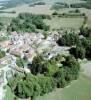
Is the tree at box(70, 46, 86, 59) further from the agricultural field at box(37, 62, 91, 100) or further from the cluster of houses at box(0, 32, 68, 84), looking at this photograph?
the agricultural field at box(37, 62, 91, 100)

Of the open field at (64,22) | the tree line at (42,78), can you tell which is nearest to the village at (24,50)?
the tree line at (42,78)

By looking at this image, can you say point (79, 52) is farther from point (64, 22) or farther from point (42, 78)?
point (64, 22)

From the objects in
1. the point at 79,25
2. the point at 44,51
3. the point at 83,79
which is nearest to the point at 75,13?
the point at 79,25

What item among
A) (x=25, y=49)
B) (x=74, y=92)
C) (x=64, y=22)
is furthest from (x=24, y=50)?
(x=64, y=22)

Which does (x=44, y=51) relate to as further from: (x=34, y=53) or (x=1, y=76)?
(x=1, y=76)

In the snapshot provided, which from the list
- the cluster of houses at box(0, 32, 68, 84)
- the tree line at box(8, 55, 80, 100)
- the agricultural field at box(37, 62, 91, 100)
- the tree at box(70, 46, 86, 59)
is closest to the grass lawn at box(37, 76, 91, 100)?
the agricultural field at box(37, 62, 91, 100)

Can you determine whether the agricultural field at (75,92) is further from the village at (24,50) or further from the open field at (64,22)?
the open field at (64,22)
